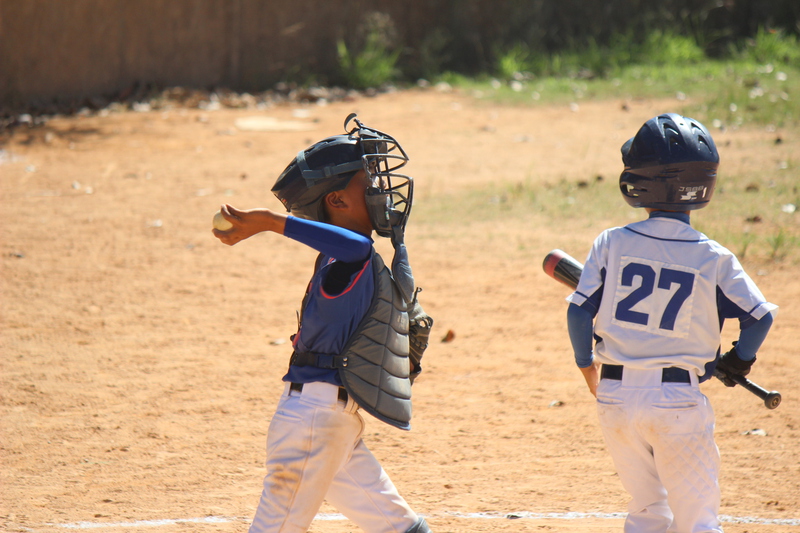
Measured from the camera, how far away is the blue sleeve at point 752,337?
2.48 m

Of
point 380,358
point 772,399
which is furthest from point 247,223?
point 772,399

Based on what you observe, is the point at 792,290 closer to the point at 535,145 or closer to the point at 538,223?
the point at 538,223

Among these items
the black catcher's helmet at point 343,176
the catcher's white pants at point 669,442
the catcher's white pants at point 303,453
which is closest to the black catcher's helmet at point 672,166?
the catcher's white pants at point 669,442

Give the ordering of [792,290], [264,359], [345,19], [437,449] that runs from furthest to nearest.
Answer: [345,19] → [792,290] → [264,359] → [437,449]

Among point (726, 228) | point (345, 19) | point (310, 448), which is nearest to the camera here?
point (310, 448)

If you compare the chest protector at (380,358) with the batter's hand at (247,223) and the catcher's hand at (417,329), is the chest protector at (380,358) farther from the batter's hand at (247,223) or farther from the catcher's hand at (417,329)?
the batter's hand at (247,223)

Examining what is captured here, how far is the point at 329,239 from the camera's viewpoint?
2336 mm

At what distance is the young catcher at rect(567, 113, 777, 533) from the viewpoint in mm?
2457

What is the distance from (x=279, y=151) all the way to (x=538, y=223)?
13.6ft

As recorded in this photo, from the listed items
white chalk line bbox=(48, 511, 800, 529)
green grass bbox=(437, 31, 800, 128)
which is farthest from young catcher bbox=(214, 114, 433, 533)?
green grass bbox=(437, 31, 800, 128)

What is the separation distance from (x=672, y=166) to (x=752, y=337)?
2.01 feet

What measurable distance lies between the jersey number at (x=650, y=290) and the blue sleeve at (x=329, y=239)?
0.87m

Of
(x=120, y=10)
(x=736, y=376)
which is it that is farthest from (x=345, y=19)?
(x=736, y=376)

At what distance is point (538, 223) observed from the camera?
302 inches
